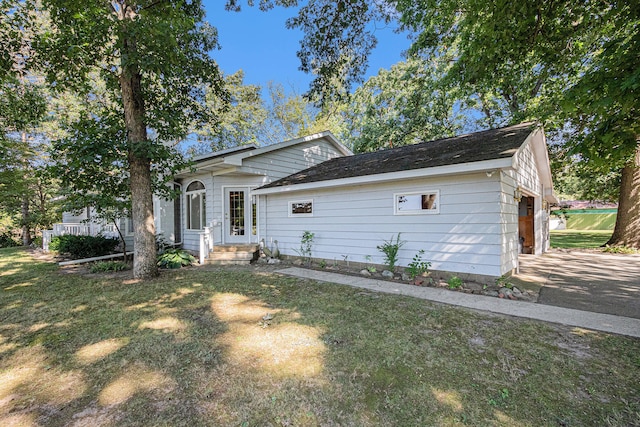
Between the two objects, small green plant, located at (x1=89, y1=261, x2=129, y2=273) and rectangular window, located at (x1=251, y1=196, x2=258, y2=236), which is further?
rectangular window, located at (x1=251, y1=196, x2=258, y2=236)

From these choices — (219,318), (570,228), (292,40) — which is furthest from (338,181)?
(570,228)

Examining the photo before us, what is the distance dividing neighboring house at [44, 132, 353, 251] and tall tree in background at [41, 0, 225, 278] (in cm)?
198

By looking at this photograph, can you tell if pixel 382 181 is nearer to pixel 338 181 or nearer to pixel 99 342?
pixel 338 181

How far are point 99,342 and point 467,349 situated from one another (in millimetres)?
4335

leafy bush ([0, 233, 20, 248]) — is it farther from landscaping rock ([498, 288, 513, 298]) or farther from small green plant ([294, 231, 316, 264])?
landscaping rock ([498, 288, 513, 298])

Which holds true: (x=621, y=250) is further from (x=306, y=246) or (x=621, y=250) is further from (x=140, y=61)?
(x=140, y=61)

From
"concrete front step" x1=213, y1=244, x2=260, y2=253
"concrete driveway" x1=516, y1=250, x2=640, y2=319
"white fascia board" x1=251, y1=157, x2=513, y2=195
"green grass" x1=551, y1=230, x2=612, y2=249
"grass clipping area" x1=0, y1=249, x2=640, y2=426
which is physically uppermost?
"white fascia board" x1=251, y1=157, x2=513, y2=195

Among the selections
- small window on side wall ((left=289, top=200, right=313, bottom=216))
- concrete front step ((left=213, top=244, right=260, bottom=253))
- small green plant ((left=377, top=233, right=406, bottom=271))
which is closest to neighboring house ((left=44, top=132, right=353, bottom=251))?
concrete front step ((left=213, top=244, right=260, bottom=253))

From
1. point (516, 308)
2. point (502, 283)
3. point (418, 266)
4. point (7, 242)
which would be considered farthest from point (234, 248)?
point (7, 242)

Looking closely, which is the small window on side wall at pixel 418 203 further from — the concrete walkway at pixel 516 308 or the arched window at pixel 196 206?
the arched window at pixel 196 206

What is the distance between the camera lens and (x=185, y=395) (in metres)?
2.33

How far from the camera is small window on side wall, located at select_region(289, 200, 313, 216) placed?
8.67m

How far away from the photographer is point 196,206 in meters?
10.7

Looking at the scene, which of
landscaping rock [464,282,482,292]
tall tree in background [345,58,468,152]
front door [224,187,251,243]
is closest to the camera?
landscaping rock [464,282,482,292]
